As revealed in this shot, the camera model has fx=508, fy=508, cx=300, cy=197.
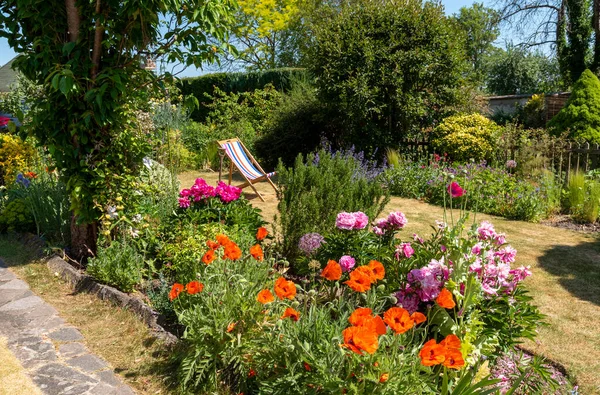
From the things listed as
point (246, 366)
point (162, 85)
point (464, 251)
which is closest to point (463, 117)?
point (162, 85)

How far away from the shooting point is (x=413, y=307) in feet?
9.32

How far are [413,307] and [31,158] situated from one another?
602cm

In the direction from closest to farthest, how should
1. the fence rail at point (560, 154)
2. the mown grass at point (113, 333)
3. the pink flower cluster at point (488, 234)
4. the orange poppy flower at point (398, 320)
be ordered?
the orange poppy flower at point (398, 320) < the mown grass at point (113, 333) < the pink flower cluster at point (488, 234) < the fence rail at point (560, 154)

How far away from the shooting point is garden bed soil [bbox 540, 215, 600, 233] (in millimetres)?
6344

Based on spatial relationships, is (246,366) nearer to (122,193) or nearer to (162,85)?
(122,193)

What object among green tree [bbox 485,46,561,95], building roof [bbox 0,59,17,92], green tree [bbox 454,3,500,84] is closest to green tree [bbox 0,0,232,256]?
building roof [bbox 0,59,17,92]

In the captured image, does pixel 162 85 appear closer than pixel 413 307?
No

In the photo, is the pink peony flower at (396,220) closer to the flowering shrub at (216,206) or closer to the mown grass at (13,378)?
the flowering shrub at (216,206)

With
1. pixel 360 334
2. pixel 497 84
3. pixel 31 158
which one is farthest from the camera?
pixel 497 84

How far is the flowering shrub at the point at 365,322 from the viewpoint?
76.9 inches

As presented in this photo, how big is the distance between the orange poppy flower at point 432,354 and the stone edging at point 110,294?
1781 millimetres

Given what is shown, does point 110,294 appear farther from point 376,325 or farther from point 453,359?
point 453,359

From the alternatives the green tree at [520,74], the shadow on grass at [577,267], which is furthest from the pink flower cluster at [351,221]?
the green tree at [520,74]

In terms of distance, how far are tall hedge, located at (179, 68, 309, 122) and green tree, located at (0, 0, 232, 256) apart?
9.91m
